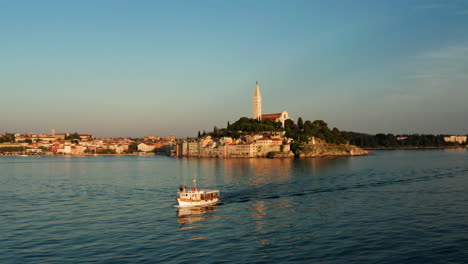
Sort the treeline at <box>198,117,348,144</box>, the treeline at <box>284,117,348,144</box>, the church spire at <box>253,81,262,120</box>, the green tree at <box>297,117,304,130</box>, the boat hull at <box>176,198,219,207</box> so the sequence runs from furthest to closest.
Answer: the church spire at <box>253,81,262,120</box> → the green tree at <box>297,117,304,130</box> → the treeline at <box>198,117,348,144</box> → the treeline at <box>284,117,348,144</box> → the boat hull at <box>176,198,219,207</box>

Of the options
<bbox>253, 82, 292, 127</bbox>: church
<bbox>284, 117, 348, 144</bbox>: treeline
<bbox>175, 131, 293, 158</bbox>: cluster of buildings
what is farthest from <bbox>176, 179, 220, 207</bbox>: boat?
<bbox>253, 82, 292, 127</bbox>: church

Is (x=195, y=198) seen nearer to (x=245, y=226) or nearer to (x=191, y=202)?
(x=191, y=202)

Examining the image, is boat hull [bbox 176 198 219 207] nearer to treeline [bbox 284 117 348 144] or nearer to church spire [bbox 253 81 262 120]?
treeline [bbox 284 117 348 144]

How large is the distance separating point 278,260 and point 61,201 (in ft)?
76.8

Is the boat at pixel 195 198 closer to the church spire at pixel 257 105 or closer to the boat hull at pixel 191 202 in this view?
the boat hull at pixel 191 202

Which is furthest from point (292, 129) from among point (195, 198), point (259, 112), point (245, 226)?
point (245, 226)

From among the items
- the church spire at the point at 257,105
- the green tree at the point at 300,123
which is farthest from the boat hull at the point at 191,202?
the church spire at the point at 257,105

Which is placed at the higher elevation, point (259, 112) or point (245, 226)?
point (259, 112)

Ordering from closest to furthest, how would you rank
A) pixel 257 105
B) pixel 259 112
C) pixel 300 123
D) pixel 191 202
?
pixel 191 202
pixel 300 123
pixel 257 105
pixel 259 112

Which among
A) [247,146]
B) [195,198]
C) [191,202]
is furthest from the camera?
[247,146]

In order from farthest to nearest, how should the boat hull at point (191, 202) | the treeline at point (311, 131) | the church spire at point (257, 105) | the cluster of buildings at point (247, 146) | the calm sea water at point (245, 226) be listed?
the church spire at point (257, 105), the treeline at point (311, 131), the cluster of buildings at point (247, 146), the boat hull at point (191, 202), the calm sea water at point (245, 226)

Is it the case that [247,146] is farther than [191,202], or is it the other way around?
[247,146]

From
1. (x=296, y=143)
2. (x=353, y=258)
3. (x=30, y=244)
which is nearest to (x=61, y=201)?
(x=30, y=244)

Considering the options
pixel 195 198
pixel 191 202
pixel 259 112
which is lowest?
pixel 191 202
